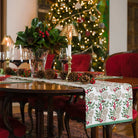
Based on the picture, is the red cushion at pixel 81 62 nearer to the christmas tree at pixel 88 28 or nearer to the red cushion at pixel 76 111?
the red cushion at pixel 76 111

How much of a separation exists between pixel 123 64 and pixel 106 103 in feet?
3.29

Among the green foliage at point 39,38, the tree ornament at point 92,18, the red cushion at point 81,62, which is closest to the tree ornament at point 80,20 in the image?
the tree ornament at point 92,18

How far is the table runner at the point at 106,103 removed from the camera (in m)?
1.37

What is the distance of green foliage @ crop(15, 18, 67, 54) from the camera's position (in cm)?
192

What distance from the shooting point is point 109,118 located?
1457 mm

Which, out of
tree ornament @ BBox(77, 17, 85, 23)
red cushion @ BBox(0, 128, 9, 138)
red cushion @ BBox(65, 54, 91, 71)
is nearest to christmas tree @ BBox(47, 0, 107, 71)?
tree ornament @ BBox(77, 17, 85, 23)

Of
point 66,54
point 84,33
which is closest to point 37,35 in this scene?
point 66,54

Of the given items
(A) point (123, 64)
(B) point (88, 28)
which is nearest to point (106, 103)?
(A) point (123, 64)

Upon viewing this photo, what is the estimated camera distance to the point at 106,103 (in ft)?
4.71

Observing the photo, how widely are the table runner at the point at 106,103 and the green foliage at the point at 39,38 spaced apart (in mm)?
623

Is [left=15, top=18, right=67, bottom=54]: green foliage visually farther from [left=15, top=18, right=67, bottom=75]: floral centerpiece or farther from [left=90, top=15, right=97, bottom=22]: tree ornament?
[left=90, top=15, right=97, bottom=22]: tree ornament

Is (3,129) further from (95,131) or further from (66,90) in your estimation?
(95,131)

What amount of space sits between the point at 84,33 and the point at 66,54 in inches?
171

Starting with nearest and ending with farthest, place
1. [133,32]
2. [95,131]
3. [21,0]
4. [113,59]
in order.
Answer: [95,131] < [113,59] < [21,0] < [133,32]
